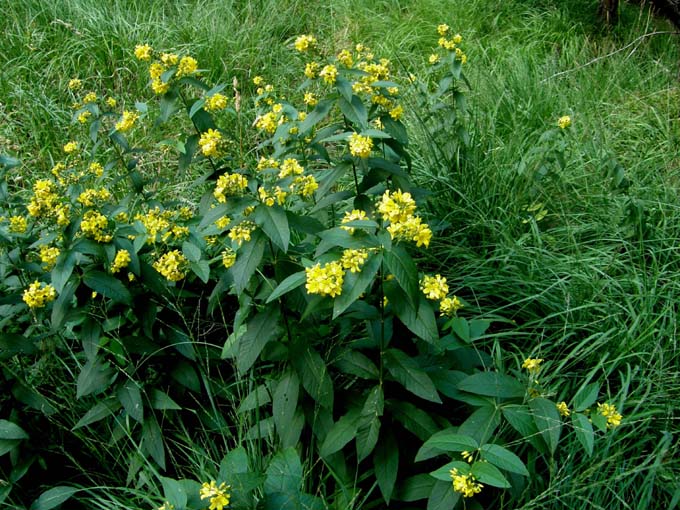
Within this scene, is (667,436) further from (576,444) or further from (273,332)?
(273,332)

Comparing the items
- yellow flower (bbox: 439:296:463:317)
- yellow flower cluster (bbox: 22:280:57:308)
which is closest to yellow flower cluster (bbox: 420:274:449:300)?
yellow flower (bbox: 439:296:463:317)

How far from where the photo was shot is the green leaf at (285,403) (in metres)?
1.80

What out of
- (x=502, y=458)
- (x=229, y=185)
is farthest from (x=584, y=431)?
(x=229, y=185)

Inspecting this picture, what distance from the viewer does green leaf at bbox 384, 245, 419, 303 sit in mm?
1496

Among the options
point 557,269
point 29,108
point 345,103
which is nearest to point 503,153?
point 557,269

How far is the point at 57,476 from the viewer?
2.15 meters

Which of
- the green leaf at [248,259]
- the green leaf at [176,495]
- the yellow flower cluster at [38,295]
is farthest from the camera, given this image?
the yellow flower cluster at [38,295]

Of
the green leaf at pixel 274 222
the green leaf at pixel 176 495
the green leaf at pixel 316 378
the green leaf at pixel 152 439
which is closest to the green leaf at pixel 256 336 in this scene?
the green leaf at pixel 316 378

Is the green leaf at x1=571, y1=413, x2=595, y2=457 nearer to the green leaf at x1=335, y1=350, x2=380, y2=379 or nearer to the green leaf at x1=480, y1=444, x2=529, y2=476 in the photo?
the green leaf at x1=480, y1=444, x2=529, y2=476

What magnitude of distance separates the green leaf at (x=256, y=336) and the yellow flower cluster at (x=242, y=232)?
204 mm

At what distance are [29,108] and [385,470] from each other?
3.11 meters

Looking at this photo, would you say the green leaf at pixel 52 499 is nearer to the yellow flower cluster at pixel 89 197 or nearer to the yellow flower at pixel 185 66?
the yellow flower cluster at pixel 89 197

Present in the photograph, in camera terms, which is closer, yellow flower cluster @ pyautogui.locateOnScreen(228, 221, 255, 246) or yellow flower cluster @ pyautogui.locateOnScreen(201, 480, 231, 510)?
yellow flower cluster @ pyautogui.locateOnScreen(201, 480, 231, 510)

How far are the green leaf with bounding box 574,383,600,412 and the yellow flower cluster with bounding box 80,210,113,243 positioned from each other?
1.41 m
